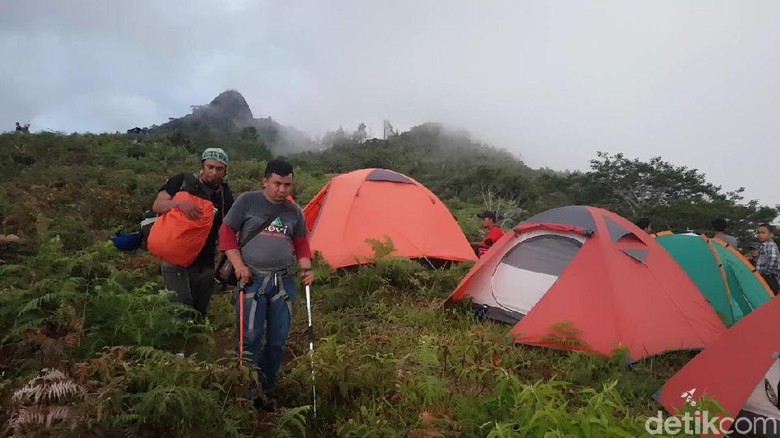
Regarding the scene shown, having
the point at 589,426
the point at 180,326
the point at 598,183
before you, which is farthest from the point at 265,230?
the point at 598,183

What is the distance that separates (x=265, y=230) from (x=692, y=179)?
2883 centimetres

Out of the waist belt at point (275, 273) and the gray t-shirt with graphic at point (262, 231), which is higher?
the gray t-shirt with graphic at point (262, 231)

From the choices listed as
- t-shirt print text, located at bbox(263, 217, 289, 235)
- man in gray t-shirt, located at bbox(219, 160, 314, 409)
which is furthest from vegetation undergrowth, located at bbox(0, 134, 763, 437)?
t-shirt print text, located at bbox(263, 217, 289, 235)

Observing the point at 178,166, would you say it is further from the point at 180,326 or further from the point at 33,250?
the point at 180,326

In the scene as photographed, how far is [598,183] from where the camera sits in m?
27.4

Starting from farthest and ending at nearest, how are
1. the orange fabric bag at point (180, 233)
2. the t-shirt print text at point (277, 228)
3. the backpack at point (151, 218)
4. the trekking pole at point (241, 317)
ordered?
the backpack at point (151, 218)
the orange fabric bag at point (180, 233)
the t-shirt print text at point (277, 228)
the trekking pole at point (241, 317)

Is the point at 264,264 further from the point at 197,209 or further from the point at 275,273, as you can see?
the point at 197,209

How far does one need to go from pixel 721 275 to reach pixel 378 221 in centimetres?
488

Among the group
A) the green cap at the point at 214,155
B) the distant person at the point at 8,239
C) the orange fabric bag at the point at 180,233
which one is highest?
the green cap at the point at 214,155

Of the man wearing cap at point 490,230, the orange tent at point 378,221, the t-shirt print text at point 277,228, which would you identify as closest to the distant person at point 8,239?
the orange tent at point 378,221

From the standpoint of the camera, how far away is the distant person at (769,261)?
7547 millimetres

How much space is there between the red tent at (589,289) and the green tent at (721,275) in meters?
1.00

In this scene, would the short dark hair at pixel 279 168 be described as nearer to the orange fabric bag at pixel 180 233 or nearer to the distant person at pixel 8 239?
the orange fabric bag at pixel 180 233

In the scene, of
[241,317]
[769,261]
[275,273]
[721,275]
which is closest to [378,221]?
[275,273]
